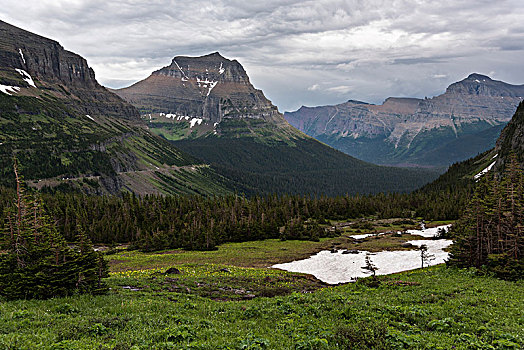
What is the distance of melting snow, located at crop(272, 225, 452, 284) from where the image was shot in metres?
60.5

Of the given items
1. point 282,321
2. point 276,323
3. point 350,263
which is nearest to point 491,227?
point 350,263

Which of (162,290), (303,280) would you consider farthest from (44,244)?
(303,280)

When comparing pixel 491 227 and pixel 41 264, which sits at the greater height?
pixel 41 264

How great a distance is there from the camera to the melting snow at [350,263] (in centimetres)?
6050

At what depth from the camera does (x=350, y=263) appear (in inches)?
2650

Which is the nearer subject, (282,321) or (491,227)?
(282,321)

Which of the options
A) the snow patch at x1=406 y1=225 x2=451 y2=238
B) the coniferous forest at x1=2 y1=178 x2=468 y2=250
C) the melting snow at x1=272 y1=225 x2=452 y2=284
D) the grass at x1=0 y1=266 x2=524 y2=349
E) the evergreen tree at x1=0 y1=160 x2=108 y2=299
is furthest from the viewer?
the coniferous forest at x1=2 y1=178 x2=468 y2=250

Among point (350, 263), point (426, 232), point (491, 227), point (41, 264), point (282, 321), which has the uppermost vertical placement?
point (41, 264)

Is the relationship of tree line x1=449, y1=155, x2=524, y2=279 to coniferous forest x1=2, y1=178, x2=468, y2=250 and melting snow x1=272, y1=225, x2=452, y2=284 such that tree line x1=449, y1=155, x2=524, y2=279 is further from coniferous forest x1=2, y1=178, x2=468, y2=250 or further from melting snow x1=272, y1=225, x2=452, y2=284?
coniferous forest x1=2, y1=178, x2=468, y2=250

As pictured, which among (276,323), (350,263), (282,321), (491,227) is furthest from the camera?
(350,263)

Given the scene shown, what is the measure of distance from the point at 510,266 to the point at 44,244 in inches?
1909

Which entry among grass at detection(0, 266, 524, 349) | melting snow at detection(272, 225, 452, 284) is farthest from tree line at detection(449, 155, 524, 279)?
grass at detection(0, 266, 524, 349)

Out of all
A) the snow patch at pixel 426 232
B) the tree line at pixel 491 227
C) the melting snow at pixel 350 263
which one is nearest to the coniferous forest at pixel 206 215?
the snow patch at pixel 426 232

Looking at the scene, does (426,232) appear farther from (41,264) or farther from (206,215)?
(41,264)
